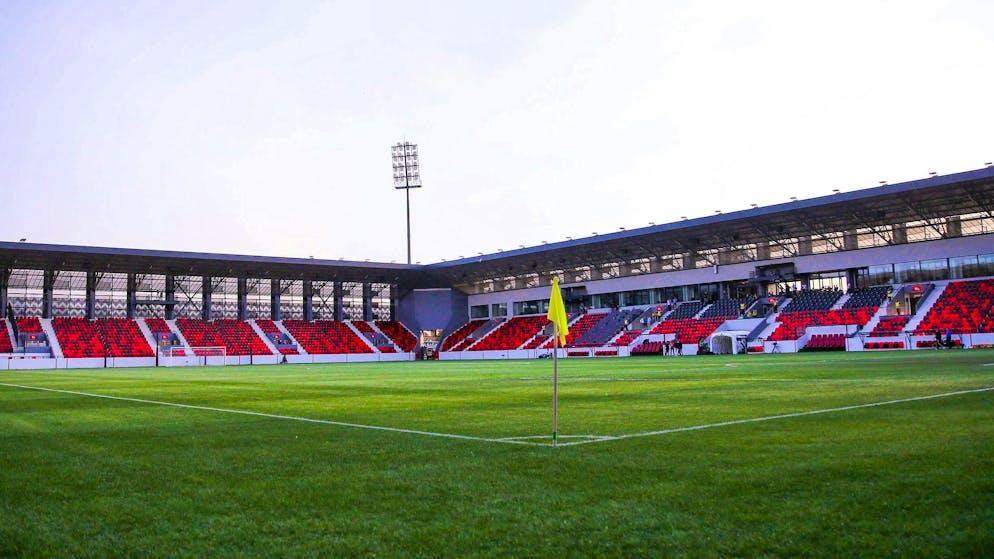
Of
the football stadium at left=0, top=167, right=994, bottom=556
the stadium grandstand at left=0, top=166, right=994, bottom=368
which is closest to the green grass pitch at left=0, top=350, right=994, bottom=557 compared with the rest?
the football stadium at left=0, top=167, right=994, bottom=556

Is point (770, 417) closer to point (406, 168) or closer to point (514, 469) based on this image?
point (514, 469)

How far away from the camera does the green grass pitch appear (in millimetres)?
4668

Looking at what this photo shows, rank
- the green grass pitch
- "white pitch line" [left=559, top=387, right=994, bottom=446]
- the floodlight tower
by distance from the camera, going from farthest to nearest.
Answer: the floodlight tower → "white pitch line" [left=559, top=387, right=994, bottom=446] → the green grass pitch

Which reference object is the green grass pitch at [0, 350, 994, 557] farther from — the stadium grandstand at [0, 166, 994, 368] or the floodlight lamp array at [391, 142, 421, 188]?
the floodlight lamp array at [391, 142, 421, 188]

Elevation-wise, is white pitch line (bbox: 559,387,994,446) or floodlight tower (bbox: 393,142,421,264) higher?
floodlight tower (bbox: 393,142,421,264)

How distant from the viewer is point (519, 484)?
6.45 m

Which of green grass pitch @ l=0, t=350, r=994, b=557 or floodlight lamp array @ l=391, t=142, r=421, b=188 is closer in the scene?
green grass pitch @ l=0, t=350, r=994, b=557

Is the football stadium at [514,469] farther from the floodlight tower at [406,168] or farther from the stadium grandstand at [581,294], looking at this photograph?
the floodlight tower at [406,168]

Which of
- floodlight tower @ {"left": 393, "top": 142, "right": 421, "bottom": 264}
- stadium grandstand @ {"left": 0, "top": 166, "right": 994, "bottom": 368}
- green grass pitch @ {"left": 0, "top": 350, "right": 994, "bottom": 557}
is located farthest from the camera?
floodlight tower @ {"left": 393, "top": 142, "right": 421, "bottom": 264}

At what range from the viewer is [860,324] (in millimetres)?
55344

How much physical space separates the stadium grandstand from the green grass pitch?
45.1 meters

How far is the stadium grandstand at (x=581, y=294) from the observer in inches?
2190

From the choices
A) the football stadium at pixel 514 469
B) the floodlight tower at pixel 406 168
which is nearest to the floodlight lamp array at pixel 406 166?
the floodlight tower at pixel 406 168

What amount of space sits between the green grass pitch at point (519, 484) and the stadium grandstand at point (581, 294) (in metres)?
45.1
